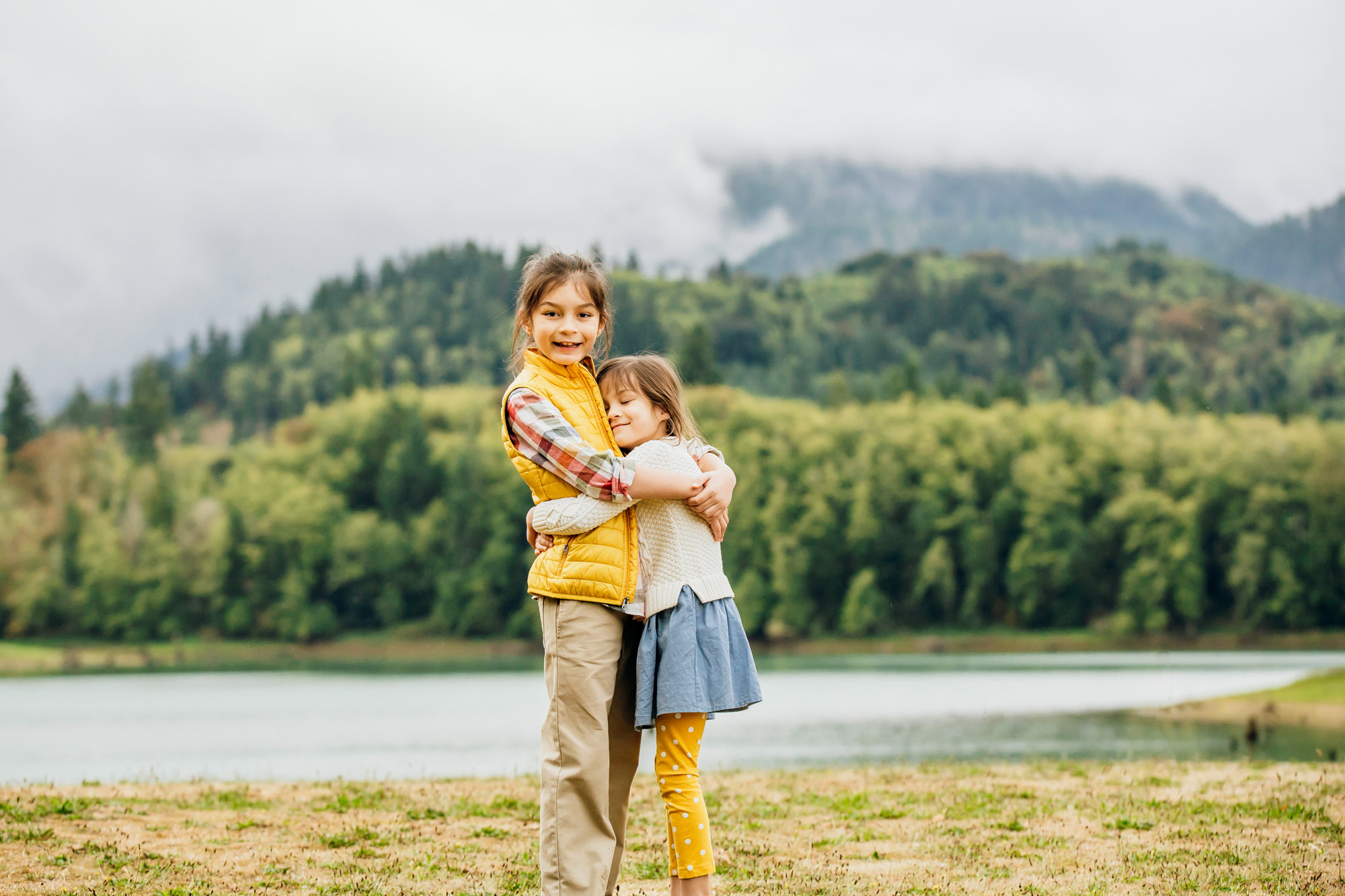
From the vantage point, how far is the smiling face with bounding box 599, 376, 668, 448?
5309 mm

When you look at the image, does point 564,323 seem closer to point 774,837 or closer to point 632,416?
point 632,416

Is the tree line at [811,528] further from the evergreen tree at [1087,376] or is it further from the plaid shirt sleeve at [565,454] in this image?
the plaid shirt sleeve at [565,454]

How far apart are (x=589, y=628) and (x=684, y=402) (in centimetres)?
113

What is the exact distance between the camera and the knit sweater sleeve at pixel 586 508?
16.1 ft

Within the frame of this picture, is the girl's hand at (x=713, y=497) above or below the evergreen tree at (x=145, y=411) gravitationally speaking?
below

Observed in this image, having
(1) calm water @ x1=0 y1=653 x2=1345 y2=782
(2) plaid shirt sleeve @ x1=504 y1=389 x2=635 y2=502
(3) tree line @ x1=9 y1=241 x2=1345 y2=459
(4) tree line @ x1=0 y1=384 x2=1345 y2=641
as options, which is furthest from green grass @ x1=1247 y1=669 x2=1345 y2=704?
(3) tree line @ x1=9 y1=241 x2=1345 y2=459

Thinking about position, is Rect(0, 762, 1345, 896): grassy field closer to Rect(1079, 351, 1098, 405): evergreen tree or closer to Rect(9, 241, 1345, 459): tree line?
Rect(9, 241, 1345, 459): tree line

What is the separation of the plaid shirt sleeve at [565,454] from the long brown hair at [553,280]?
471 mm

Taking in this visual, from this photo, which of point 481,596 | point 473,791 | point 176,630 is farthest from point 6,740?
point 176,630

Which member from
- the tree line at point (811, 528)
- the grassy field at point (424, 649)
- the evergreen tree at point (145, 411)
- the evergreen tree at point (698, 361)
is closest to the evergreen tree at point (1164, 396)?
the tree line at point (811, 528)

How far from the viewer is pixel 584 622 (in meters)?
4.97

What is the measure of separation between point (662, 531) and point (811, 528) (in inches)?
2828

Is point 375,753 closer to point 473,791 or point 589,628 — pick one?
point 473,791

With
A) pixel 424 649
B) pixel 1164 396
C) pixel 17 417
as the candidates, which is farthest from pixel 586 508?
pixel 17 417
